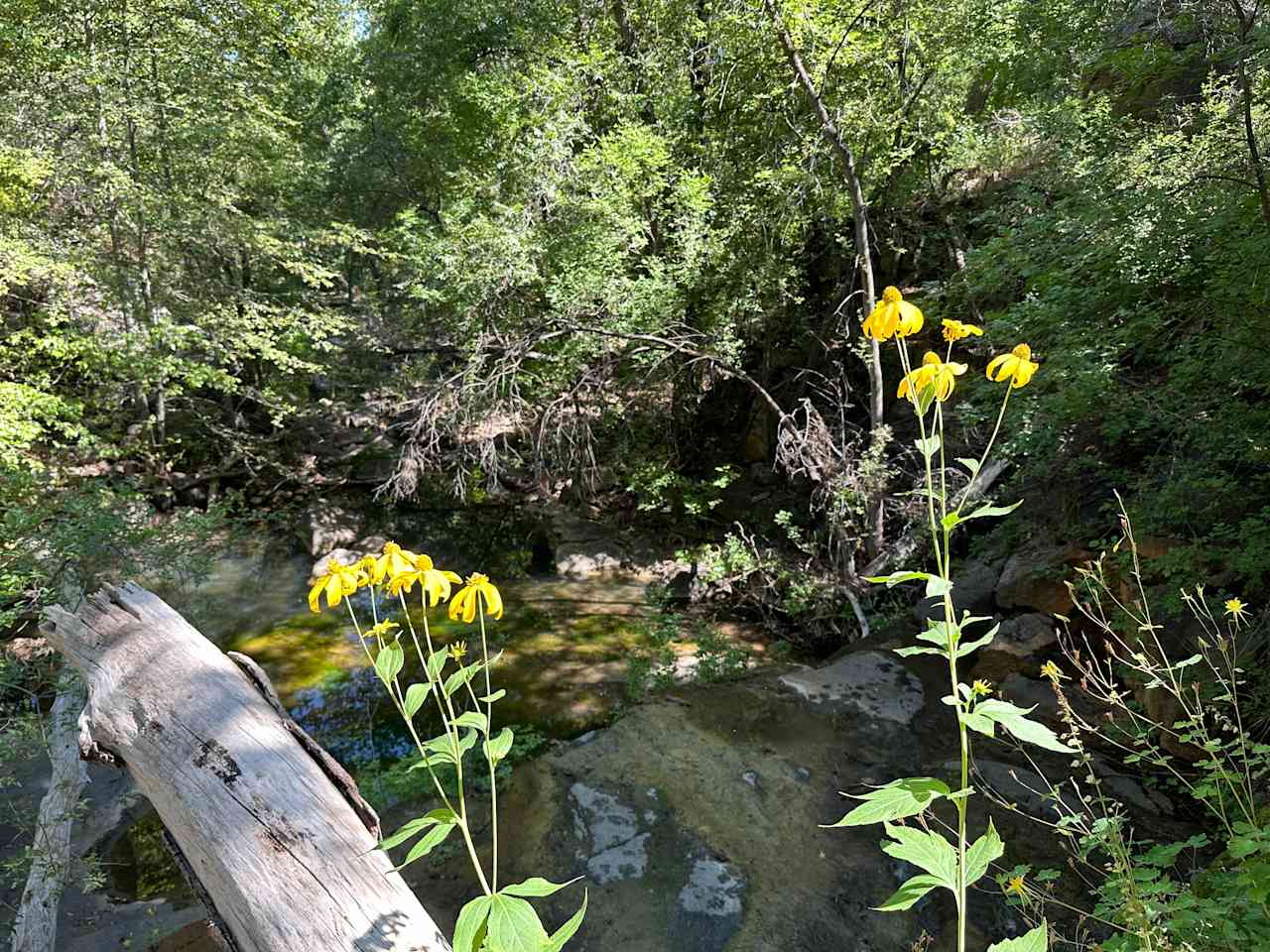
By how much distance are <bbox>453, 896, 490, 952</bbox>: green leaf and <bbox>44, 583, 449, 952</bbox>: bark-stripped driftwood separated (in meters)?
0.34

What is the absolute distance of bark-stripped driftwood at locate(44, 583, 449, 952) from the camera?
1.36 m

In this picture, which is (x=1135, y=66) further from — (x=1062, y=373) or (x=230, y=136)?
(x=230, y=136)

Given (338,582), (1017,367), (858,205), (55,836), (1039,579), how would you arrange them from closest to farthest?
(1017,367)
(338,582)
(55,836)
(1039,579)
(858,205)

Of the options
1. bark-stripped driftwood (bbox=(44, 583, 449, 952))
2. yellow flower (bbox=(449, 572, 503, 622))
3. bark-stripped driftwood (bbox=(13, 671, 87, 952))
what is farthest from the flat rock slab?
bark-stripped driftwood (bbox=(13, 671, 87, 952))

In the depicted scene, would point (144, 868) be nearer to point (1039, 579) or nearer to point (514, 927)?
point (514, 927)

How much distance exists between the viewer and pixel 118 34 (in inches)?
258

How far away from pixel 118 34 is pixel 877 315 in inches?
343

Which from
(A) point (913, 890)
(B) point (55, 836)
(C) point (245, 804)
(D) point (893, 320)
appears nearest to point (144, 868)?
(B) point (55, 836)

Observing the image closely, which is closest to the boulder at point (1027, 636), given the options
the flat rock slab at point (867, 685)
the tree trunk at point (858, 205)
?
the flat rock slab at point (867, 685)

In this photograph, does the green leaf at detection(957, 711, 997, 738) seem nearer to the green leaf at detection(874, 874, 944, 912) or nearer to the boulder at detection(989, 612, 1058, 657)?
the green leaf at detection(874, 874, 944, 912)

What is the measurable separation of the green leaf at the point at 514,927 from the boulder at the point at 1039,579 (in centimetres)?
357

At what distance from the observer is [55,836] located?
333 centimetres

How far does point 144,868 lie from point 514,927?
427 cm

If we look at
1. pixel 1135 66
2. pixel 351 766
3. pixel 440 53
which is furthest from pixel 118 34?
pixel 1135 66
